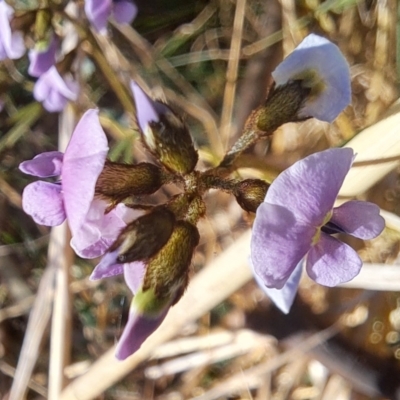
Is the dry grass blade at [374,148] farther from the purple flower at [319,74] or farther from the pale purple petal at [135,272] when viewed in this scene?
the pale purple petal at [135,272]

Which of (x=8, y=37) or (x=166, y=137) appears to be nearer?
(x=166, y=137)

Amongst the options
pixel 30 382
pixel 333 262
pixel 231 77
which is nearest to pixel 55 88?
pixel 231 77

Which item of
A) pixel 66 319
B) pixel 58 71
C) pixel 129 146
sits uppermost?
pixel 58 71

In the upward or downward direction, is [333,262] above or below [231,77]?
above

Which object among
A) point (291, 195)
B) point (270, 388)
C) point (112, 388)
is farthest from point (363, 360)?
point (291, 195)

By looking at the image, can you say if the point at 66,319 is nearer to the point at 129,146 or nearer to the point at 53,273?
the point at 53,273

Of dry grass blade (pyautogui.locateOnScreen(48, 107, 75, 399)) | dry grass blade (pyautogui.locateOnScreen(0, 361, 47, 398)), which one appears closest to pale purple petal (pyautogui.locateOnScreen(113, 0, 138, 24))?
dry grass blade (pyautogui.locateOnScreen(48, 107, 75, 399))

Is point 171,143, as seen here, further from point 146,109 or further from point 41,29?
point 41,29
